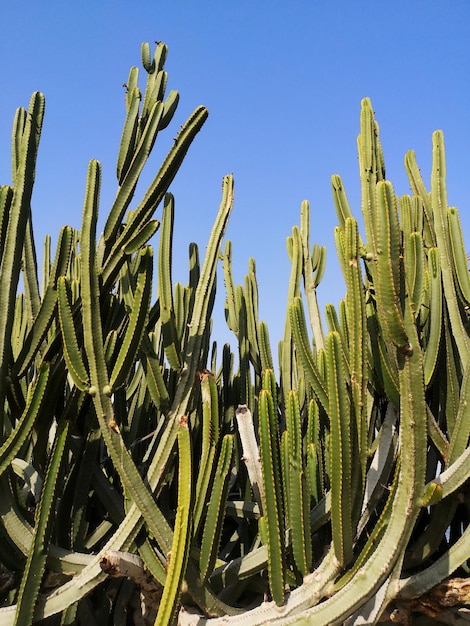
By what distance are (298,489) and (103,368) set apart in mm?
765

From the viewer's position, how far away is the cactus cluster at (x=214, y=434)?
193 cm

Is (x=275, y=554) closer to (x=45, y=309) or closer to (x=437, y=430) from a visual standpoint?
(x=437, y=430)

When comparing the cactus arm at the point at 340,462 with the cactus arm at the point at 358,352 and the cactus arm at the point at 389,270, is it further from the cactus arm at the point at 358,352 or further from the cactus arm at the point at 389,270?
the cactus arm at the point at 389,270

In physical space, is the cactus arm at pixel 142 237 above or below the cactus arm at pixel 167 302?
above

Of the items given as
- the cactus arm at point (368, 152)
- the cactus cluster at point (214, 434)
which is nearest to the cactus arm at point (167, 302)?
the cactus cluster at point (214, 434)

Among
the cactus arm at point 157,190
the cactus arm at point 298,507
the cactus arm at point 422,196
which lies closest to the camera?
the cactus arm at point 298,507

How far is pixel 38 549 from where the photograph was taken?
2109 millimetres

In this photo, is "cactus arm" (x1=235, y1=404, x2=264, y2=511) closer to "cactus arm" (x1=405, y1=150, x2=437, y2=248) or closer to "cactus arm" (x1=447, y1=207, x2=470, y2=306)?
"cactus arm" (x1=447, y1=207, x2=470, y2=306)

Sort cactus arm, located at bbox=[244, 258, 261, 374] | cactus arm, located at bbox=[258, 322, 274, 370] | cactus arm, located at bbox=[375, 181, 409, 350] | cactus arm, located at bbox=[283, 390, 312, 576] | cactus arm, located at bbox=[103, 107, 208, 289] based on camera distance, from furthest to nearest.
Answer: cactus arm, located at bbox=[244, 258, 261, 374] < cactus arm, located at bbox=[258, 322, 274, 370] < cactus arm, located at bbox=[103, 107, 208, 289] < cactus arm, located at bbox=[283, 390, 312, 576] < cactus arm, located at bbox=[375, 181, 409, 350]

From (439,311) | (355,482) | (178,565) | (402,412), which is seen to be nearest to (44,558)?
(178,565)

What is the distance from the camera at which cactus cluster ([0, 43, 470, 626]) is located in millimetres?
1929

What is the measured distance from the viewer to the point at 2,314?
7.36 feet

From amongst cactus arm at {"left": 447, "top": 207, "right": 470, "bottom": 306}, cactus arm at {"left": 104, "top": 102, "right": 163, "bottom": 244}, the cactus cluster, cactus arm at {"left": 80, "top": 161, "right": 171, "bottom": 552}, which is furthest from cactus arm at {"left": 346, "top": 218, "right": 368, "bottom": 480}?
cactus arm at {"left": 104, "top": 102, "right": 163, "bottom": 244}

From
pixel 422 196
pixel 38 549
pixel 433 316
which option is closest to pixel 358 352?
pixel 433 316
